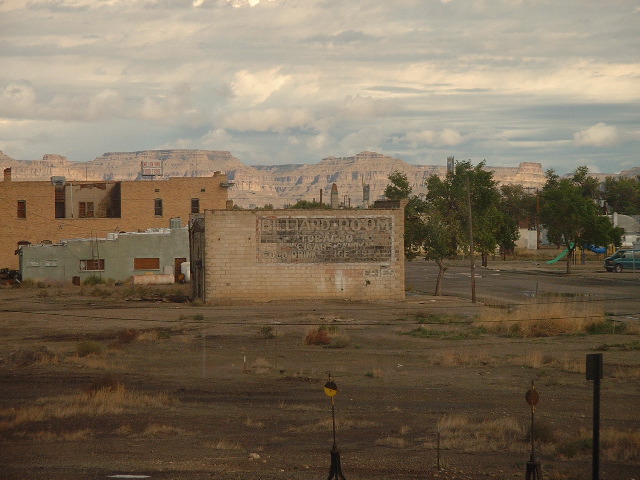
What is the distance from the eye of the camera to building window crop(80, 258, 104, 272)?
67.2 metres

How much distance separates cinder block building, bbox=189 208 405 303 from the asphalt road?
5914 millimetres

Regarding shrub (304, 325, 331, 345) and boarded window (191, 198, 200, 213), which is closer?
shrub (304, 325, 331, 345)

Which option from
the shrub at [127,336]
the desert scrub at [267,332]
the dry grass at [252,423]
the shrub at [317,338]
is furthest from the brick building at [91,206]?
the dry grass at [252,423]

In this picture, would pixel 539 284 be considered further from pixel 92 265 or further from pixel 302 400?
pixel 302 400

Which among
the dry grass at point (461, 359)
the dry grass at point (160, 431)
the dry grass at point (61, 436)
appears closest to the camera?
the dry grass at point (61, 436)

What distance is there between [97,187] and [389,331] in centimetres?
5527

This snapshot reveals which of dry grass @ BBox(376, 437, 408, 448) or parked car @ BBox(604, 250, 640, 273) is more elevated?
parked car @ BBox(604, 250, 640, 273)

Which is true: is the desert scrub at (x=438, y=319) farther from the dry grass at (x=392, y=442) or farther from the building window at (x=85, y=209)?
the building window at (x=85, y=209)

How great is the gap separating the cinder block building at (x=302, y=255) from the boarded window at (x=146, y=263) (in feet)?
66.1

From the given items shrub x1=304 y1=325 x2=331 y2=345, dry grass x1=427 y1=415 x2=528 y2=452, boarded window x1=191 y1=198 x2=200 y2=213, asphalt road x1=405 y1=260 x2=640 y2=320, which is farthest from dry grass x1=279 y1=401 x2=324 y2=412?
boarded window x1=191 y1=198 x2=200 y2=213

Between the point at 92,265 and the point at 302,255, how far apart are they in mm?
26079

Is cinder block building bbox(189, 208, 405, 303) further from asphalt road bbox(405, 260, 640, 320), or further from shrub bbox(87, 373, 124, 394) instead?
shrub bbox(87, 373, 124, 394)

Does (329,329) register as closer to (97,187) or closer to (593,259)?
(97,187)

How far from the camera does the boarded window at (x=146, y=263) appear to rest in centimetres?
6731
